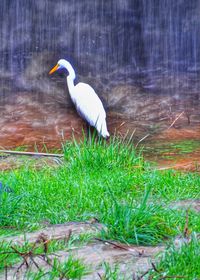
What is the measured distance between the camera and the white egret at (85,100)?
7100mm

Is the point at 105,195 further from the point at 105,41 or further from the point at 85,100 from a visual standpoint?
the point at 105,41

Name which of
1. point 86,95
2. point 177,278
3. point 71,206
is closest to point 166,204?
point 71,206

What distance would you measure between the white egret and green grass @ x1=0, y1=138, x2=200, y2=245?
382 millimetres

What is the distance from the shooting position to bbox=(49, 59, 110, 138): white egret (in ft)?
23.3

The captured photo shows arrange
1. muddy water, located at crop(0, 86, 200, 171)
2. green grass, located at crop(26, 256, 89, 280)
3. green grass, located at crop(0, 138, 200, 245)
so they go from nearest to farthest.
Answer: green grass, located at crop(26, 256, 89, 280)
green grass, located at crop(0, 138, 200, 245)
muddy water, located at crop(0, 86, 200, 171)

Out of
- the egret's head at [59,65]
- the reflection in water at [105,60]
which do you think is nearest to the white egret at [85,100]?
the egret's head at [59,65]

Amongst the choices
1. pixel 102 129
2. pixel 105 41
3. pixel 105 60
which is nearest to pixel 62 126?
pixel 102 129

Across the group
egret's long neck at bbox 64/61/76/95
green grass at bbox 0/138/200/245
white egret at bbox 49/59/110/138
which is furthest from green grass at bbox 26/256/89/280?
egret's long neck at bbox 64/61/76/95

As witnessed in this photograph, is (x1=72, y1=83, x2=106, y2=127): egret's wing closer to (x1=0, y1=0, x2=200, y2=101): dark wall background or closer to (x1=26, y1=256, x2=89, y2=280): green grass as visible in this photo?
(x1=0, y1=0, x2=200, y2=101): dark wall background

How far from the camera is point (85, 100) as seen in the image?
709 cm

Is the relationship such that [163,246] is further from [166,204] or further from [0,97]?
[0,97]

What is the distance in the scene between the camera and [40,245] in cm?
387

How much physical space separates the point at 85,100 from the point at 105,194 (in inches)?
84.5

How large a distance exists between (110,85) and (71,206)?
2.59 metres
